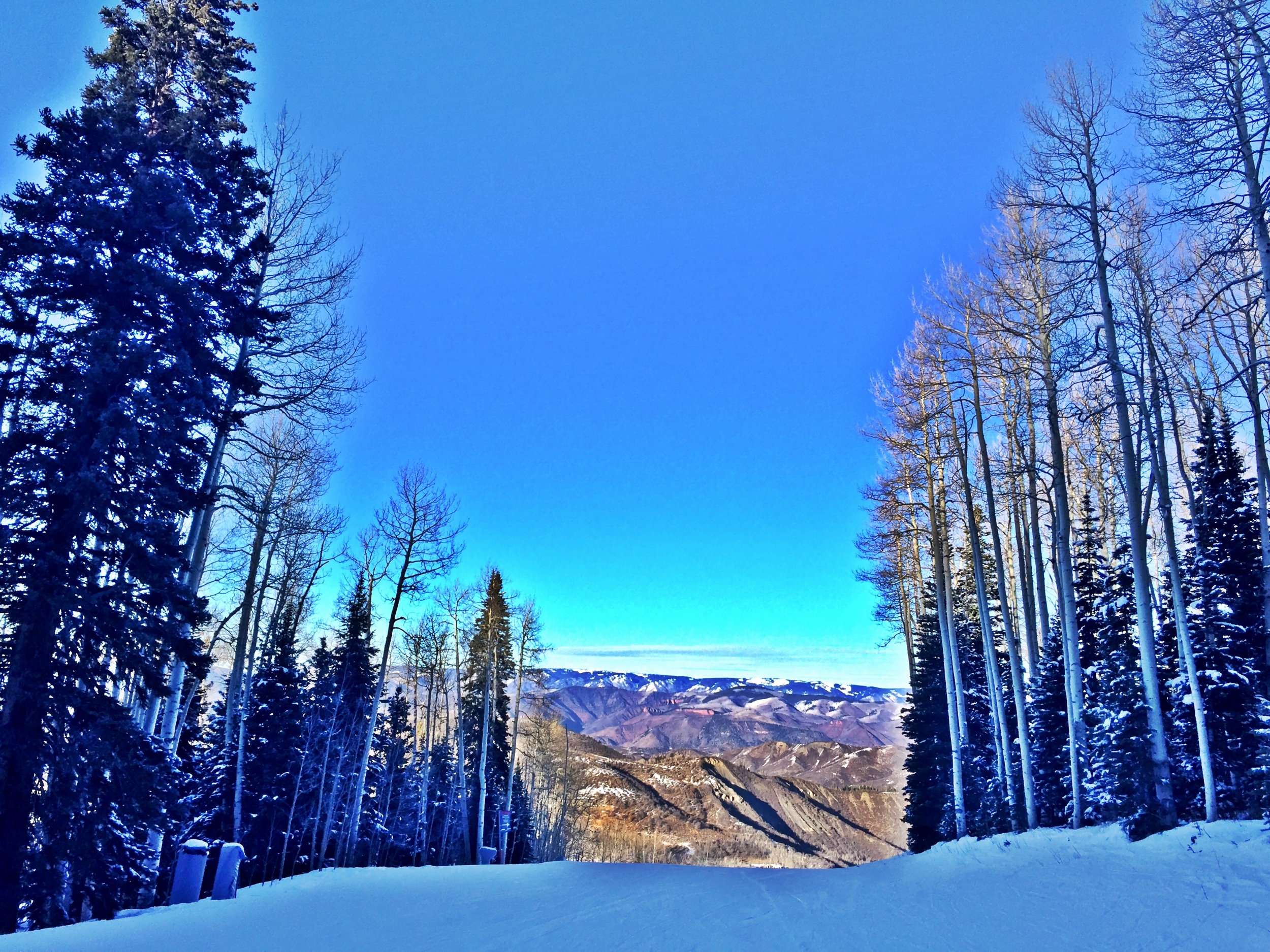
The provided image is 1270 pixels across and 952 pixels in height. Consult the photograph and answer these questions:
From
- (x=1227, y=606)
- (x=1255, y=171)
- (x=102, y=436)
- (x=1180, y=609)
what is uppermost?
(x=1255, y=171)

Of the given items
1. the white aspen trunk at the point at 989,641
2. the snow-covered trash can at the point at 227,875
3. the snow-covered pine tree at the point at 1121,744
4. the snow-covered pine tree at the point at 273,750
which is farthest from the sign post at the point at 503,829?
the snow-covered pine tree at the point at 1121,744

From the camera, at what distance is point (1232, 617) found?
1321cm

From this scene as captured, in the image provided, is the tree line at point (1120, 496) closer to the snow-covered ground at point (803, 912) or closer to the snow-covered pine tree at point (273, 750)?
the snow-covered ground at point (803, 912)

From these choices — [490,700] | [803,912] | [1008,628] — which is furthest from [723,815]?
[803,912]

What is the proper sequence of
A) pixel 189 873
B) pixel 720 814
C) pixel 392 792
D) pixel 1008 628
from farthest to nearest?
pixel 720 814, pixel 392 792, pixel 1008 628, pixel 189 873

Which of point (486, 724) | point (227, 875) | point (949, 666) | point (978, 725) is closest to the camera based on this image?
point (227, 875)

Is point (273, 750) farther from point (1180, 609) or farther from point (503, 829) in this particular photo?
point (1180, 609)

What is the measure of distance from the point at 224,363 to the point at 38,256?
218 cm

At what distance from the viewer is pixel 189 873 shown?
8898 millimetres

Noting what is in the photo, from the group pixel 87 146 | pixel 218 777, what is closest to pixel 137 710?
pixel 218 777

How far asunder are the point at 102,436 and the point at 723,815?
92.1 m

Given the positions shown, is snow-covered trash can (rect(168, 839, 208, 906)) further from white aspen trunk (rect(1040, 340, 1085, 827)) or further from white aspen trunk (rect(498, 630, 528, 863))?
white aspen trunk (rect(498, 630, 528, 863))

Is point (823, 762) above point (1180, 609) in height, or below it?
below

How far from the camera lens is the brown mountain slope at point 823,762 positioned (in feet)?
487
